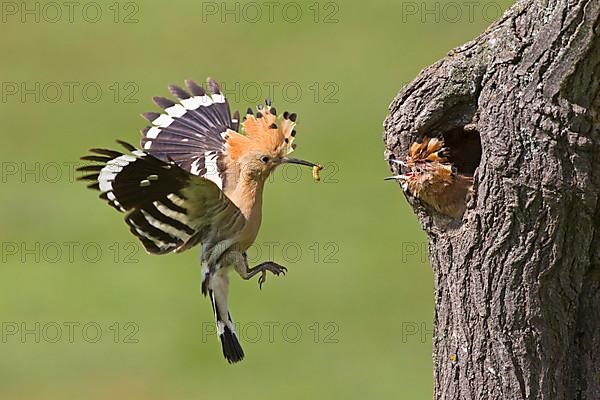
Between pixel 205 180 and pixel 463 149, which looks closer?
pixel 463 149

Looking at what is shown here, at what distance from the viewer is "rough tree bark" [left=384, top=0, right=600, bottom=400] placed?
15.1 ft

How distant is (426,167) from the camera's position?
496cm

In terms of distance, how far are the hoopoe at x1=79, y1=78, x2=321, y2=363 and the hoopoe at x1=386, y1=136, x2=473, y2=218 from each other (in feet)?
2.03

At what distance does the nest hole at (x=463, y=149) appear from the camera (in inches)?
201

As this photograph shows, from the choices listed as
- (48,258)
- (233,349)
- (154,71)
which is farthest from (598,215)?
(154,71)

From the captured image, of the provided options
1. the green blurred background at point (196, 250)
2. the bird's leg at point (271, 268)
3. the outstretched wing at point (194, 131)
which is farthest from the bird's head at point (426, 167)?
the green blurred background at point (196, 250)

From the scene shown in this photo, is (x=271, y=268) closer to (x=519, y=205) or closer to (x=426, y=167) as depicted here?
(x=426, y=167)

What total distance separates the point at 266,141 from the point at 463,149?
953 mm

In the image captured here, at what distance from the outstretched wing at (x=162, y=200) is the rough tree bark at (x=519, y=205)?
945 millimetres

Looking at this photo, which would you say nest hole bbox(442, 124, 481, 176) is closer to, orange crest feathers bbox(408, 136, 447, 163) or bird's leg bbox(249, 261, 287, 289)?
orange crest feathers bbox(408, 136, 447, 163)

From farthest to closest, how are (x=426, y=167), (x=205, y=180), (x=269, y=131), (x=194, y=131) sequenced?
(x=194, y=131) → (x=269, y=131) → (x=205, y=180) → (x=426, y=167)

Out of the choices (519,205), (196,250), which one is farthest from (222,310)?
(196,250)

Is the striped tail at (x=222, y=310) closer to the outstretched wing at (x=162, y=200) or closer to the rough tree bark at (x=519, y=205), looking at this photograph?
the outstretched wing at (x=162, y=200)

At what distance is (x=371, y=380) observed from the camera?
1168 cm
